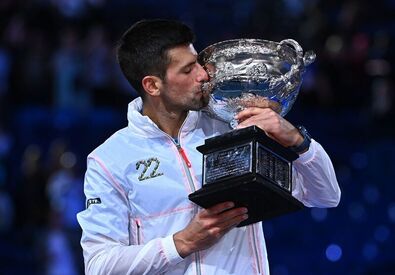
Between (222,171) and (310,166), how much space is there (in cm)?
32

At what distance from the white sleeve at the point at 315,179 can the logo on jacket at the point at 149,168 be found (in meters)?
0.45

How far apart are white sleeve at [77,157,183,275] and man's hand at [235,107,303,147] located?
1.52 feet

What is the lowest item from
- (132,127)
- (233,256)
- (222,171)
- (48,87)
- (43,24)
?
(233,256)

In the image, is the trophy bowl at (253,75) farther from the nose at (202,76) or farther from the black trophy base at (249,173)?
the black trophy base at (249,173)

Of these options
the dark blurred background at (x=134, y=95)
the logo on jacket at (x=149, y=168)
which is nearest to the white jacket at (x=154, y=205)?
the logo on jacket at (x=149, y=168)

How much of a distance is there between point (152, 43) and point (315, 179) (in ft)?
2.29

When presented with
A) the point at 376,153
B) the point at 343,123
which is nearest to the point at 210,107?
the point at 376,153

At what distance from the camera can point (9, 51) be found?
353 inches

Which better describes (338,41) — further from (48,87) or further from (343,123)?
(48,87)

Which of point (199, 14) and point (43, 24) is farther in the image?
point (199, 14)

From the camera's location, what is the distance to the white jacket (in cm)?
340

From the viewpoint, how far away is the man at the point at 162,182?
340 cm

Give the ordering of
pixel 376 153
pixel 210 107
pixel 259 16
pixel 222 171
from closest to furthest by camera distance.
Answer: pixel 222 171
pixel 210 107
pixel 376 153
pixel 259 16

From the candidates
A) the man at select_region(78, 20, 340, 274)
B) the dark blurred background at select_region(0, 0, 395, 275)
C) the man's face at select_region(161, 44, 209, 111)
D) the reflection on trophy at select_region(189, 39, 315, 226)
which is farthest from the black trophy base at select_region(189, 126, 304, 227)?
the dark blurred background at select_region(0, 0, 395, 275)
